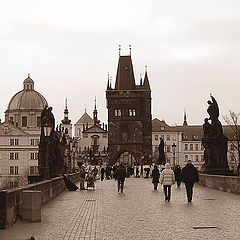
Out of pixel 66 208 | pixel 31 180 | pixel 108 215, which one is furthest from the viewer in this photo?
pixel 31 180

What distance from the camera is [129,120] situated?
132750 millimetres

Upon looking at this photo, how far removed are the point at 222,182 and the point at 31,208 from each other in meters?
16.2

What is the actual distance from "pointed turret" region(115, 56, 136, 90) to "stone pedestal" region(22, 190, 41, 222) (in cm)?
11970

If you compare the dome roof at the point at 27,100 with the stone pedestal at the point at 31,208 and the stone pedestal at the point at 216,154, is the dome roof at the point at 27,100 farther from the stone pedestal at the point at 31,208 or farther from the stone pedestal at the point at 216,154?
the stone pedestal at the point at 31,208

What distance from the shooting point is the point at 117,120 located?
132250 mm

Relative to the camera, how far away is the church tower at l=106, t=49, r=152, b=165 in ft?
431

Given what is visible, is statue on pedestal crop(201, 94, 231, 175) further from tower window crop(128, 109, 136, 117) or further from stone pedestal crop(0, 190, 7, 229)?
tower window crop(128, 109, 136, 117)

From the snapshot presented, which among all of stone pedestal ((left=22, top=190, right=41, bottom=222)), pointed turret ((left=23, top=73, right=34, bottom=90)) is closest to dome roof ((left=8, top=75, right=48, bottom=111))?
pointed turret ((left=23, top=73, right=34, bottom=90))

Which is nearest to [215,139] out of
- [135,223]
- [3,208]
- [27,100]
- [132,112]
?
[135,223]

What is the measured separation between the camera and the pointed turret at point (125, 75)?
137m

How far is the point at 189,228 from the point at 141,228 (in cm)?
115

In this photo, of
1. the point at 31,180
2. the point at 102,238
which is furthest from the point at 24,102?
the point at 102,238

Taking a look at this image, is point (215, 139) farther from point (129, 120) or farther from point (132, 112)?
point (132, 112)

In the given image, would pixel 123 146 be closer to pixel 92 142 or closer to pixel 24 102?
pixel 24 102
